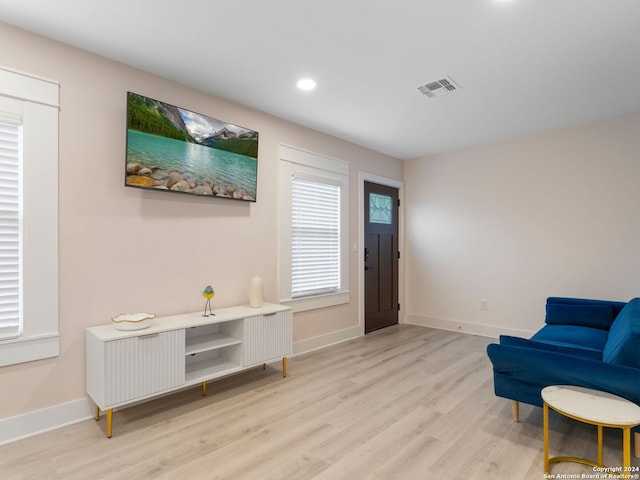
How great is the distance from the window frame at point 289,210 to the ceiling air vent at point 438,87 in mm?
1464

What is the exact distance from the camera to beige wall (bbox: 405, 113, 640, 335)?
3.81 metres

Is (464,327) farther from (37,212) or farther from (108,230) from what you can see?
(37,212)

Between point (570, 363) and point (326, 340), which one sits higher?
point (570, 363)

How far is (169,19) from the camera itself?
7.18 ft

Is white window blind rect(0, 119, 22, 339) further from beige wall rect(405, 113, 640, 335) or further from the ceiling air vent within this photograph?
beige wall rect(405, 113, 640, 335)

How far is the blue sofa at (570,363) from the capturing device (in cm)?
191

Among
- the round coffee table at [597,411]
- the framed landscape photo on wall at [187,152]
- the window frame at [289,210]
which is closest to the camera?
the round coffee table at [597,411]

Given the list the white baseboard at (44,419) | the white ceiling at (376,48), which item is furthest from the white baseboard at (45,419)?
the white ceiling at (376,48)

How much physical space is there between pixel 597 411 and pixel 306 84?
2.99 meters

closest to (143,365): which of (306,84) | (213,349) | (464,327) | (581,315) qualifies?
(213,349)

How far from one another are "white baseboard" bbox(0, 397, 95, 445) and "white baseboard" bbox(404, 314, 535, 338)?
14.3 ft

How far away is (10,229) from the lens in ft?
7.25

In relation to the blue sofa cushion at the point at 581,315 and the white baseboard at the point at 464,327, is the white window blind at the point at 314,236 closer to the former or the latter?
the white baseboard at the point at 464,327

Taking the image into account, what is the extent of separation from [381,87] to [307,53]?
2.74 ft
